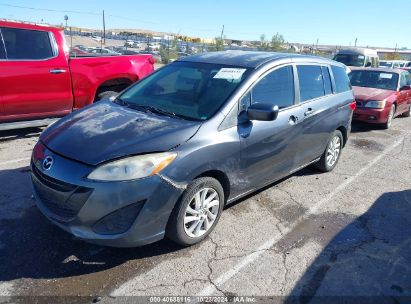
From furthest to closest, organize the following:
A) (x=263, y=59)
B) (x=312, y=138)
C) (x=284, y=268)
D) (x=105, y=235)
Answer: (x=312, y=138) < (x=263, y=59) < (x=284, y=268) < (x=105, y=235)

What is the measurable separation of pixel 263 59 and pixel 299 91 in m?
0.67

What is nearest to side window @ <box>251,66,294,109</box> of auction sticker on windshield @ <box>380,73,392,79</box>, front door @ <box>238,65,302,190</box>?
front door @ <box>238,65,302,190</box>

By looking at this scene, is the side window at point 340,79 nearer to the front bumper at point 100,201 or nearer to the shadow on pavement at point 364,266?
the shadow on pavement at point 364,266

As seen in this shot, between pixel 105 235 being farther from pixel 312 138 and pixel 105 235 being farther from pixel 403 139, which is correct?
pixel 403 139

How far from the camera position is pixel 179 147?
126 inches

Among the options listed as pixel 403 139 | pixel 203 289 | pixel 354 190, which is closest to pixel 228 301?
pixel 203 289

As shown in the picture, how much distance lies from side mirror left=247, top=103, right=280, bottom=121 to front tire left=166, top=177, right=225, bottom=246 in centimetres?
75

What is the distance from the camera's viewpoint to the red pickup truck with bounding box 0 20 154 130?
5.95 meters

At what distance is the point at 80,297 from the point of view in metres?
2.80

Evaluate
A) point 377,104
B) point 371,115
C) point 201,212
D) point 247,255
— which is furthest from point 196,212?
point 377,104

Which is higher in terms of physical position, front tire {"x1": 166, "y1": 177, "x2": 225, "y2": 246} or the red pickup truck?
the red pickup truck

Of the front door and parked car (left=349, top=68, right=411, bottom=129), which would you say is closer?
the front door

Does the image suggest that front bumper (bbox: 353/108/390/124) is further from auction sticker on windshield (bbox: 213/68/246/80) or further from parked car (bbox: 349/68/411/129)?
auction sticker on windshield (bbox: 213/68/246/80)

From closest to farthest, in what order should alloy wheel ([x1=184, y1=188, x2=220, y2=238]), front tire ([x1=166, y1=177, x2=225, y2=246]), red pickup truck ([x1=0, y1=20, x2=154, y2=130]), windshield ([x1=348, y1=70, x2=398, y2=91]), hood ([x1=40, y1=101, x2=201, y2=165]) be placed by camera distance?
hood ([x1=40, y1=101, x2=201, y2=165]) < front tire ([x1=166, y1=177, x2=225, y2=246]) < alloy wheel ([x1=184, y1=188, x2=220, y2=238]) < red pickup truck ([x1=0, y1=20, x2=154, y2=130]) < windshield ([x1=348, y1=70, x2=398, y2=91])
